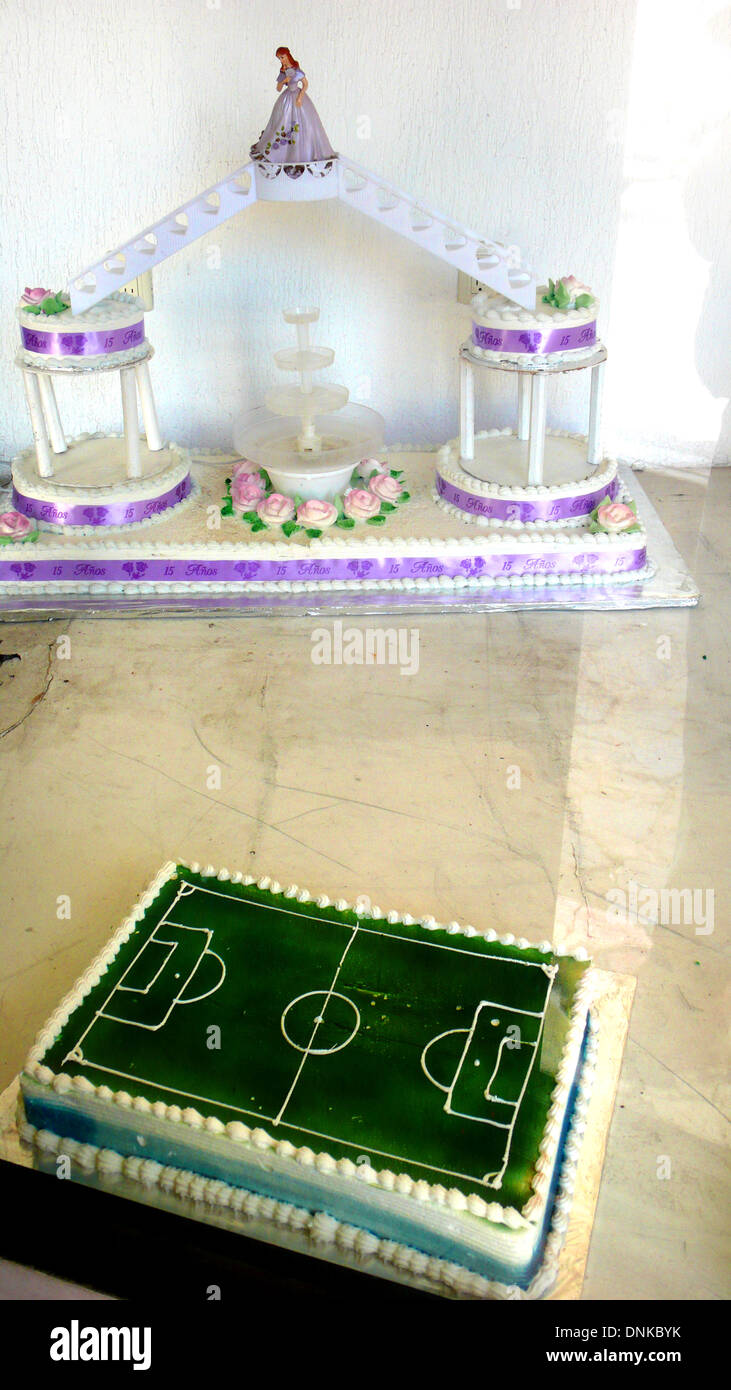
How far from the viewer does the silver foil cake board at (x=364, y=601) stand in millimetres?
4246

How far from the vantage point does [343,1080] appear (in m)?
2.28

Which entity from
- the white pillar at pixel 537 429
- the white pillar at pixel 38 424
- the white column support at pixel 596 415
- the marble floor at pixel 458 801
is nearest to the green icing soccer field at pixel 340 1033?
the marble floor at pixel 458 801

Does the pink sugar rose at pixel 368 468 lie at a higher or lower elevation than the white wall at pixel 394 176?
lower

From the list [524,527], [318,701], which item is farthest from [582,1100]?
[524,527]

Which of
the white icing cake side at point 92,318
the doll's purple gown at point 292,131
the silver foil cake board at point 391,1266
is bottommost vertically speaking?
the silver foil cake board at point 391,1266

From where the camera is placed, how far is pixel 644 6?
4465 millimetres

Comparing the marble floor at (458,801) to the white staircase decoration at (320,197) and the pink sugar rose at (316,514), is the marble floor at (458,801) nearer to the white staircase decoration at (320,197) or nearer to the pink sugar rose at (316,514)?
the pink sugar rose at (316,514)

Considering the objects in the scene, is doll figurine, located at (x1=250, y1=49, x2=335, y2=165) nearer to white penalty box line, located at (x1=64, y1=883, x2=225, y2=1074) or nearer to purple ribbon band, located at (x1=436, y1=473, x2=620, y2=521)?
purple ribbon band, located at (x1=436, y1=473, x2=620, y2=521)

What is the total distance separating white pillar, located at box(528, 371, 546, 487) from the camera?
13.8ft

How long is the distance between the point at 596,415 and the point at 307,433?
1058 millimetres

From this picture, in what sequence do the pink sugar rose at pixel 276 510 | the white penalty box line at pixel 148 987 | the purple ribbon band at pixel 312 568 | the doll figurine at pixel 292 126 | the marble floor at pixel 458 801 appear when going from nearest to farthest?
1. the white penalty box line at pixel 148 987
2. the marble floor at pixel 458 801
3. the doll figurine at pixel 292 126
4. the purple ribbon band at pixel 312 568
5. the pink sugar rose at pixel 276 510

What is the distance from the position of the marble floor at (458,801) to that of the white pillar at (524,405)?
0.91m

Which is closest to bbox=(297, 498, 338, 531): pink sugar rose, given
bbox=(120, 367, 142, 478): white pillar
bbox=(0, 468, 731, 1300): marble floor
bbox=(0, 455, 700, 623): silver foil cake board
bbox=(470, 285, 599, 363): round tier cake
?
bbox=(0, 455, 700, 623): silver foil cake board

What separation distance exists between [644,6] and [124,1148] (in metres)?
4.27
